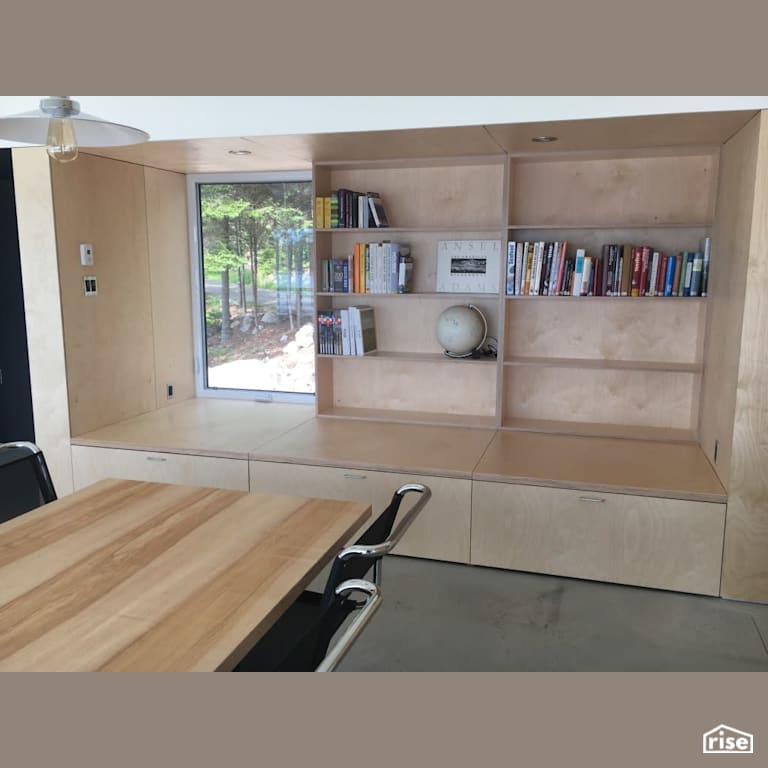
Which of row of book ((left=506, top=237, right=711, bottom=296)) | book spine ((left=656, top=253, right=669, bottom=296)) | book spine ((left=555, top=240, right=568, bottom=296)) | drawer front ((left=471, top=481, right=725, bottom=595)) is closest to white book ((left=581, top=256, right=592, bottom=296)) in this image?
row of book ((left=506, top=237, right=711, bottom=296))

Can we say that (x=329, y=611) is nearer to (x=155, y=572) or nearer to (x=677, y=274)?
(x=155, y=572)

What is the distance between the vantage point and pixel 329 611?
1.58m

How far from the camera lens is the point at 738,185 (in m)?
2.91

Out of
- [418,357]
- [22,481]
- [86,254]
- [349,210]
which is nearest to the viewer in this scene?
[22,481]

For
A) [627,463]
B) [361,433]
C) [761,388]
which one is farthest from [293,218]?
[761,388]

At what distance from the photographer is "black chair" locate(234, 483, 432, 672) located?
5.09 ft

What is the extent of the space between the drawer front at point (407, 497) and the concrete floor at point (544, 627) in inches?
5.2

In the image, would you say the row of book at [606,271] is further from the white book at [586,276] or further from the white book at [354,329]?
the white book at [354,329]

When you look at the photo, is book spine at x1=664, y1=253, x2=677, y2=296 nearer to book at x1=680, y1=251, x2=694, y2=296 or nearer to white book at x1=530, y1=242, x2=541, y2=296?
book at x1=680, y1=251, x2=694, y2=296

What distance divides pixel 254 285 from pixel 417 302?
119cm

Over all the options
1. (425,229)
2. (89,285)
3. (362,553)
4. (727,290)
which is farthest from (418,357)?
(362,553)

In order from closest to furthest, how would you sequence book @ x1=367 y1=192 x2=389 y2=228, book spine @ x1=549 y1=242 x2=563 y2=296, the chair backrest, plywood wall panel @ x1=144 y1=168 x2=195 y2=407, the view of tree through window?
the chair backrest, book spine @ x1=549 y1=242 x2=563 y2=296, book @ x1=367 y1=192 x2=389 y2=228, plywood wall panel @ x1=144 y1=168 x2=195 y2=407, the view of tree through window

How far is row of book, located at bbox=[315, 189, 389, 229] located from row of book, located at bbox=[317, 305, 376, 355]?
49 centimetres

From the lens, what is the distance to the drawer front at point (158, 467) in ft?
11.5
